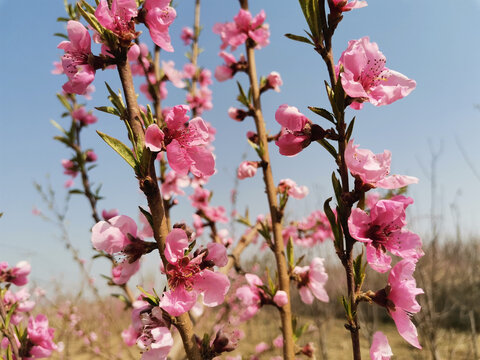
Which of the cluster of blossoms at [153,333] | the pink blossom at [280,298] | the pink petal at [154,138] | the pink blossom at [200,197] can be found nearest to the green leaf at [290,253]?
the pink blossom at [280,298]

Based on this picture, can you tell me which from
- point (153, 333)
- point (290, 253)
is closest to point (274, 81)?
point (290, 253)

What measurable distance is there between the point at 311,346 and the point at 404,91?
1.39 metres

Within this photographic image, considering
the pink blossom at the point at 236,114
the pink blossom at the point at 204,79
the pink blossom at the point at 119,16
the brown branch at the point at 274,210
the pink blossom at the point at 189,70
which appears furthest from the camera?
the pink blossom at the point at 204,79

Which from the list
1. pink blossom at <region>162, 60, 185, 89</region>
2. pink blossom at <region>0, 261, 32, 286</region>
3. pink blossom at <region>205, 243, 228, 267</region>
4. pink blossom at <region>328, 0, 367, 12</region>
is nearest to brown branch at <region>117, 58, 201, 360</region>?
pink blossom at <region>205, 243, 228, 267</region>

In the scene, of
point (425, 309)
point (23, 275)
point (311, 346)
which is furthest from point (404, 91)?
point (425, 309)

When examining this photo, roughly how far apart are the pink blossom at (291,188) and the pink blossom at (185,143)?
998 mm

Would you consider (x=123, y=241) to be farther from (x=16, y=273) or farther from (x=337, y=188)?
(x=16, y=273)

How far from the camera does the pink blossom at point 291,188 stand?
2.01 metres

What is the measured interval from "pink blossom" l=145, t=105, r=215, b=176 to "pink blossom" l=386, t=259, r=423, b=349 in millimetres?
613

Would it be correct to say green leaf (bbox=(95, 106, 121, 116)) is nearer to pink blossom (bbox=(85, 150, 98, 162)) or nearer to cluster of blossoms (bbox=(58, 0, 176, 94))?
cluster of blossoms (bbox=(58, 0, 176, 94))

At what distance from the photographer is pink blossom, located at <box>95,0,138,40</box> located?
0.96 m

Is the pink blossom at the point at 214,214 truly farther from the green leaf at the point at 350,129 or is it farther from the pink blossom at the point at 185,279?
the green leaf at the point at 350,129

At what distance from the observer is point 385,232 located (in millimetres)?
919

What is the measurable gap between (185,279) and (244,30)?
5.84ft
